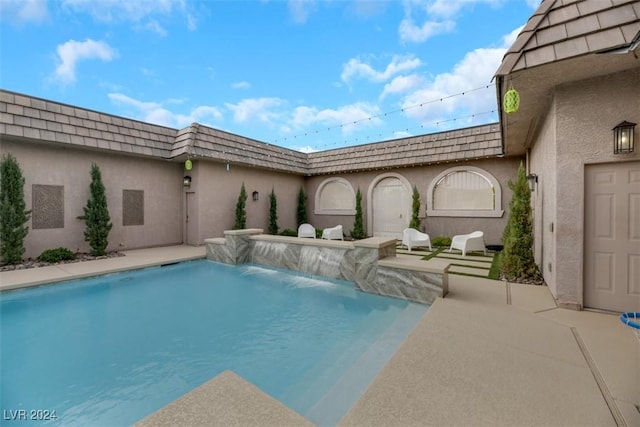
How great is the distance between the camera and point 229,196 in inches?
432

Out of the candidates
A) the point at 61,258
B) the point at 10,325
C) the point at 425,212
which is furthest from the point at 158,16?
the point at 425,212

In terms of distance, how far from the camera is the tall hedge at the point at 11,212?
668cm

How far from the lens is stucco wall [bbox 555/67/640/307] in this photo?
3520mm

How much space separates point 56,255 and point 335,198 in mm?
10099

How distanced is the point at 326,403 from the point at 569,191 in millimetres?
4263

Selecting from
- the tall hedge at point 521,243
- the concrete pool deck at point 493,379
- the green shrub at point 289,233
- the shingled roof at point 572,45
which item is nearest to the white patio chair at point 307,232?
the green shrub at point 289,233

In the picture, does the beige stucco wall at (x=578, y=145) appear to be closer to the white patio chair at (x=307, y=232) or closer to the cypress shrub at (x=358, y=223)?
the cypress shrub at (x=358, y=223)

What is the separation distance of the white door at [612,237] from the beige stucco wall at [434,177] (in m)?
5.94

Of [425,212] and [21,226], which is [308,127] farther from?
[21,226]

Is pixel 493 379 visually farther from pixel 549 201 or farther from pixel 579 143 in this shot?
pixel 549 201

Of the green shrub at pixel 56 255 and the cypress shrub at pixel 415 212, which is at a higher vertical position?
the cypress shrub at pixel 415 212

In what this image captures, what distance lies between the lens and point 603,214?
146 inches

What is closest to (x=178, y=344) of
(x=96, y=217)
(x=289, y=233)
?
(x=96, y=217)

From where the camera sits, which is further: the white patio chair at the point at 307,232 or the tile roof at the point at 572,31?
the white patio chair at the point at 307,232
